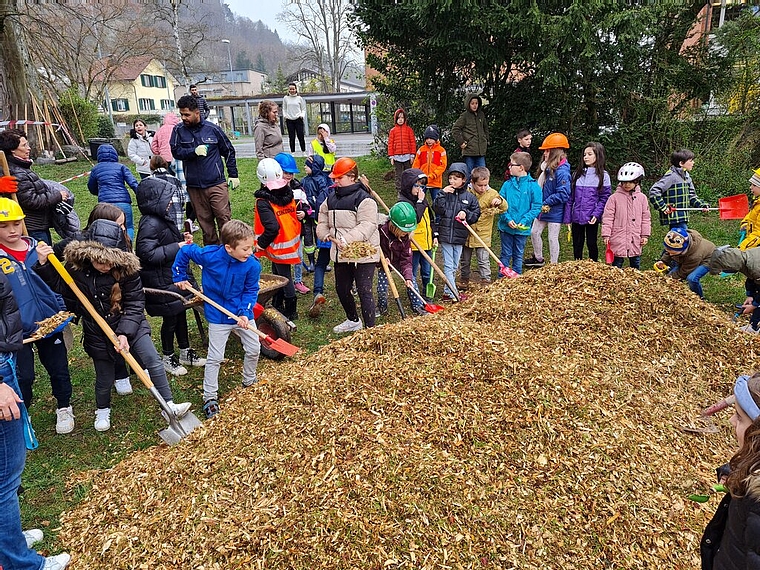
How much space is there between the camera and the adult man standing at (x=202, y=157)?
6133 millimetres

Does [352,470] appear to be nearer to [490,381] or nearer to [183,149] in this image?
[490,381]

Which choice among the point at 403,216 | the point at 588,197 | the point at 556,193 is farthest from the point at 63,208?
the point at 588,197

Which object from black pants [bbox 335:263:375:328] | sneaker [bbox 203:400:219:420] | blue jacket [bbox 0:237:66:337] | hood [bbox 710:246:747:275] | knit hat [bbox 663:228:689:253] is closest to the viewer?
blue jacket [bbox 0:237:66:337]

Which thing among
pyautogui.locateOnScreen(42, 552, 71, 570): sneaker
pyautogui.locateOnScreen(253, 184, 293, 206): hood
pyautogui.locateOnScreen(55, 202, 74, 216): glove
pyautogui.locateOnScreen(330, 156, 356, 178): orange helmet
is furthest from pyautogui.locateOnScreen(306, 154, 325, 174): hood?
pyautogui.locateOnScreen(42, 552, 71, 570): sneaker

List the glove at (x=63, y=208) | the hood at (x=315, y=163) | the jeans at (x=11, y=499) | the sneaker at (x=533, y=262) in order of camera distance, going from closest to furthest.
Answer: the jeans at (x=11, y=499) < the glove at (x=63, y=208) < the hood at (x=315, y=163) < the sneaker at (x=533, y=262)

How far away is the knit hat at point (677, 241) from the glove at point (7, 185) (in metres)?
6.65

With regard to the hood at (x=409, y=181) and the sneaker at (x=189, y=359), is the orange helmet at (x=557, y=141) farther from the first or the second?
the sneaker at (x=189, y=359)

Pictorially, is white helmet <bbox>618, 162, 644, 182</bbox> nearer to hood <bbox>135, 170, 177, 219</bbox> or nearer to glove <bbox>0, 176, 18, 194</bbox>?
hood <bbox>135, 170, 177, 219</bbox>

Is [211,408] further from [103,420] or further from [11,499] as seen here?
[11,499]

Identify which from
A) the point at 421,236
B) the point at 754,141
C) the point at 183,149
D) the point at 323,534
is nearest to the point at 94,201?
the point at 183,149

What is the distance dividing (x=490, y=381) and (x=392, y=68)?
417 inches

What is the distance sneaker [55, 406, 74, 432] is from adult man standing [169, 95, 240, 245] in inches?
116

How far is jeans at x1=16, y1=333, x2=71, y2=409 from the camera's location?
3.88 meters

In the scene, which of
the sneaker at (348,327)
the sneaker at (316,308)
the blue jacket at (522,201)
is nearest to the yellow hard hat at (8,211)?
the sneaker at (348,327)
